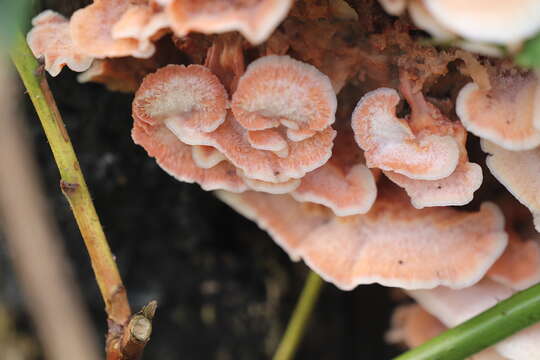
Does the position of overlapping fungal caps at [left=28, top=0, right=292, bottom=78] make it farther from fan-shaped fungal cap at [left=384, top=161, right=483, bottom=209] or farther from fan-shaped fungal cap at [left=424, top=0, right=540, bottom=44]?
fan-shaped fungal cap at [left=384, top=161, right=483, bottom=209]

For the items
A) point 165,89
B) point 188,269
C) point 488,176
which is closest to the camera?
point 165,89

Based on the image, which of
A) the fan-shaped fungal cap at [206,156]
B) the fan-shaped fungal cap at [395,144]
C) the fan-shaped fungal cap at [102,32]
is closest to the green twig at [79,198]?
the fan-shaped fungal cap at [102,32]

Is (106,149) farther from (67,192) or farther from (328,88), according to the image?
(328,88)

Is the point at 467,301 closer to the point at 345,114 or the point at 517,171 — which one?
the point at 517,171

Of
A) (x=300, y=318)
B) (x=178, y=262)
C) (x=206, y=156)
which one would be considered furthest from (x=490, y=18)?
(x=178, y=262)

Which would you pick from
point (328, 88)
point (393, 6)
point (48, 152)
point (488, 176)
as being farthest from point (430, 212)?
point (48, 152)

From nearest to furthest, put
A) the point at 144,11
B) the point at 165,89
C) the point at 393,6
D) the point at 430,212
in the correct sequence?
the point at 393,6 → the point at 144,11 → the point at 165,89 → the point at 430,212
